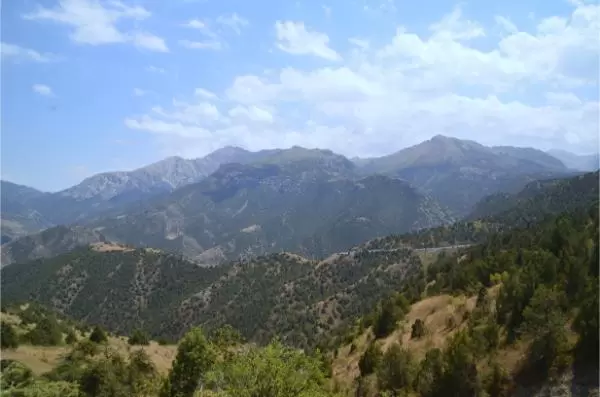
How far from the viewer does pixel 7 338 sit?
171ft

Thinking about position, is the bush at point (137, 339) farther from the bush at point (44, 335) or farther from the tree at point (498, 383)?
the tree at point (498, 383)

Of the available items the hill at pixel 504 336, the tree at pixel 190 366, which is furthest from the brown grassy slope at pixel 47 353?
the hill at pixel 504 336

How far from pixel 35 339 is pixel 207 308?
132m

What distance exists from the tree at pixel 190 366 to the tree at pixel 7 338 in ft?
63.1

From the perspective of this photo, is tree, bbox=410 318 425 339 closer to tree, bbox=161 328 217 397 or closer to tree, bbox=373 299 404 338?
tree, bbox=373 299 404 338

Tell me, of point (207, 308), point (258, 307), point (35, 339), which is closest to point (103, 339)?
point (35, 339)

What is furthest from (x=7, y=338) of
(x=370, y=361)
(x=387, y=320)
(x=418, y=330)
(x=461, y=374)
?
(x=461, y=374)

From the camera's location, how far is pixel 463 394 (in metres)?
30.1

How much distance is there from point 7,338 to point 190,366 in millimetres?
21648

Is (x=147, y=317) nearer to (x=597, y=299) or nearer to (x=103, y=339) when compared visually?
(x=103, y=339)

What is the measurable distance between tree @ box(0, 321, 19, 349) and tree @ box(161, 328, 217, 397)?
1922 centimetres

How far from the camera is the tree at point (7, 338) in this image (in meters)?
51.1

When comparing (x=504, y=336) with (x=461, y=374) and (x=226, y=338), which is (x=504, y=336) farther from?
(x=226, y=338)

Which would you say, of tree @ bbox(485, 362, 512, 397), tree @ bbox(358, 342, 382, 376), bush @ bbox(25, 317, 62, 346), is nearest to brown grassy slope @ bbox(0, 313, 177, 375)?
bush @ bbox(25, 317, 62, 346)
